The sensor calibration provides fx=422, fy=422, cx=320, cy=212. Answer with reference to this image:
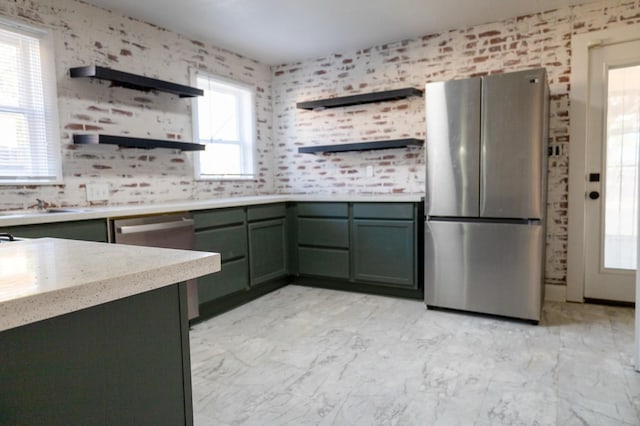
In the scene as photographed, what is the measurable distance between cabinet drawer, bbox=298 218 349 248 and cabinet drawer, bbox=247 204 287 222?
22cm

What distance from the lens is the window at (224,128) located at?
4.22 metres

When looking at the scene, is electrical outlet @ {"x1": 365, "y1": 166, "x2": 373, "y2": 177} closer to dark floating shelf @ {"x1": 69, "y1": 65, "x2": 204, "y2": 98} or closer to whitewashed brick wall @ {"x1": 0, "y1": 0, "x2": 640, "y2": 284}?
whitewashed brick wall @ {"x1": 0, "y1": 0, "x2": 640, "y2": 284}

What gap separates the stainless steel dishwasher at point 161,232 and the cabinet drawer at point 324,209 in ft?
4.53

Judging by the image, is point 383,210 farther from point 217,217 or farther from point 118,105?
point 118,105

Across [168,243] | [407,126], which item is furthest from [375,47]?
[168,243]

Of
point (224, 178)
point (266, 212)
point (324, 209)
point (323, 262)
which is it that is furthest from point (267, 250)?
point (224, 178)

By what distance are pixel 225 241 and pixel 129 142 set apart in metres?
1.08

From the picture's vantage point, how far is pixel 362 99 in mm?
4312

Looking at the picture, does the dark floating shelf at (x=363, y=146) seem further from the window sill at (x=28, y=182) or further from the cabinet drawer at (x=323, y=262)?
the window sill at (x=28, y=182)

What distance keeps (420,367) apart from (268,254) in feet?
6.68

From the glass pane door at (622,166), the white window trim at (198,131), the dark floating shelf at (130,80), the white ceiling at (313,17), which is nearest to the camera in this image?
the dark floating shelf at (130,80)

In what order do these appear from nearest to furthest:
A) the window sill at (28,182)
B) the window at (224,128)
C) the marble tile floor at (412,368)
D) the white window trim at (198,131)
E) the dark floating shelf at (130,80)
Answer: the marble tile floor at (412,368) → the window sill at (28,182) → the dark floating shelf at (130,80) → the white window trim at (198,131) → the window at (224,128)

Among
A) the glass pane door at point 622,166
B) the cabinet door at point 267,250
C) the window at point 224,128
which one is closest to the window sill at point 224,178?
the window at point 224,128

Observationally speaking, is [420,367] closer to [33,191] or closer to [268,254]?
[268,254]
